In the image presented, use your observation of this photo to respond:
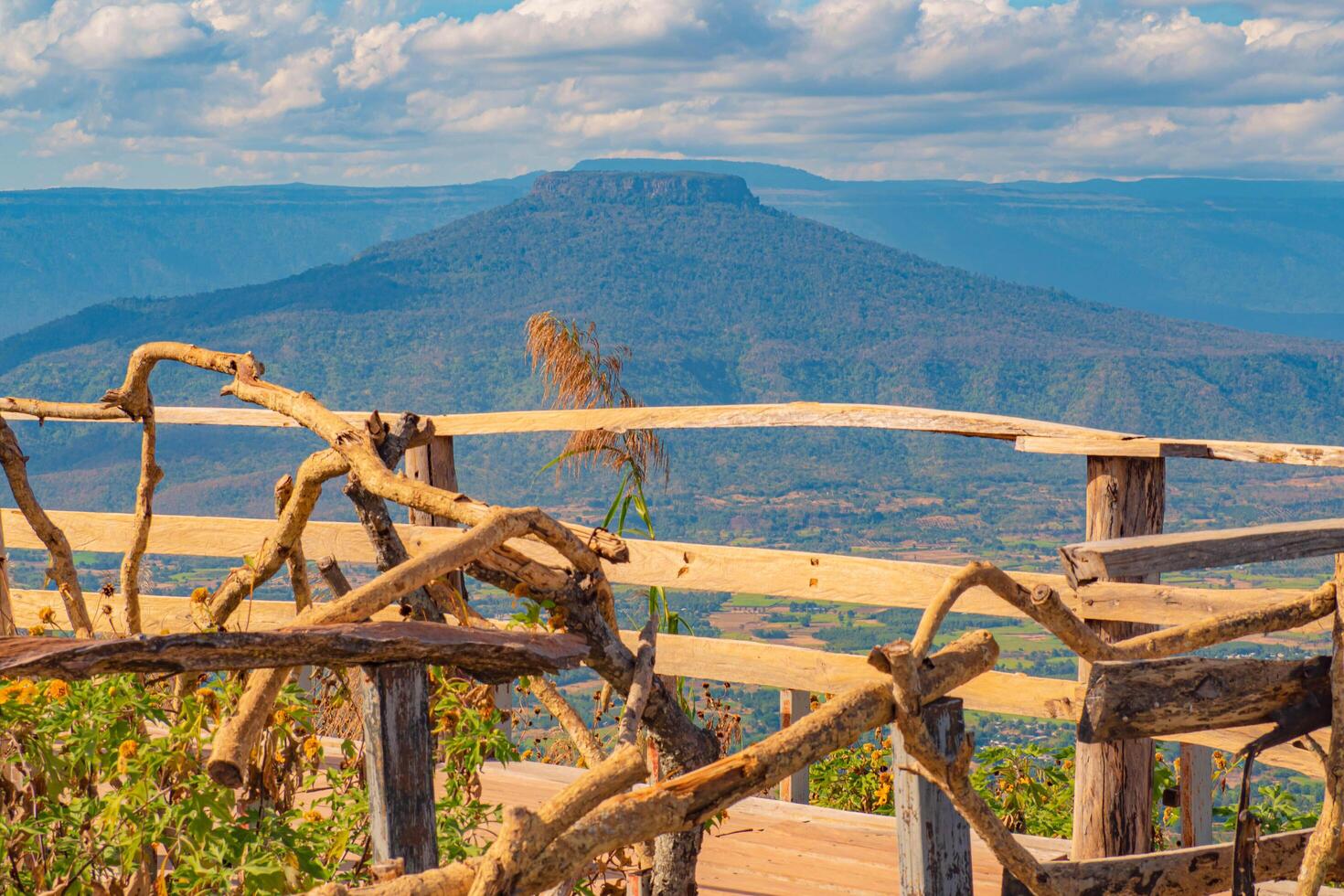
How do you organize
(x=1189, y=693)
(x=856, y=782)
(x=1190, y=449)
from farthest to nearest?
(x=856, y=782)
(x=1190, y=449)
(x=1189, y=693)

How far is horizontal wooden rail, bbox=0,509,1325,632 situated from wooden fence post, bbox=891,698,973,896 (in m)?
0.92

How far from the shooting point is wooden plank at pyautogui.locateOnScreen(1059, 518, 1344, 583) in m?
2.14

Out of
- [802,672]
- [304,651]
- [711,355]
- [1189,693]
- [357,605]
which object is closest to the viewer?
[304,651]

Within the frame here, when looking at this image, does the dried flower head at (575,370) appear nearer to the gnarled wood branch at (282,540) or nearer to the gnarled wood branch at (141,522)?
the gnarled wood branch at (141,522)

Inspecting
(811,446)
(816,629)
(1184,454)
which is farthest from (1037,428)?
(811,446)

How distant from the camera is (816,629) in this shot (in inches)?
2239

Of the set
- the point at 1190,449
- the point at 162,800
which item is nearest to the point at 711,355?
the point at 1190,449

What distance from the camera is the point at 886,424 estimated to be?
12.0 ft

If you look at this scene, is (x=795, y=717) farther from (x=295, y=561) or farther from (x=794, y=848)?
(x=295, y=561)

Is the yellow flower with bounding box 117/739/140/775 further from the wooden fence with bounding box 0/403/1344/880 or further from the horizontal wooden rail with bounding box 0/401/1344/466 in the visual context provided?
the horizontal wooden rail with bounding box 0/401/1344/466

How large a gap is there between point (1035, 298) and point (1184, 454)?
6123 inches

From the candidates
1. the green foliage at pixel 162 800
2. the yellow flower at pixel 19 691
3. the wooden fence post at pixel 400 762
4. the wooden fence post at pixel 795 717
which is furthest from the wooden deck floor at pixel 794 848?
the wooden fence post at pixel 400 762

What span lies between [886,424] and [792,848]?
4.38 ft

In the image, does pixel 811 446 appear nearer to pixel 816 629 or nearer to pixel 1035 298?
pixel 1035 298
